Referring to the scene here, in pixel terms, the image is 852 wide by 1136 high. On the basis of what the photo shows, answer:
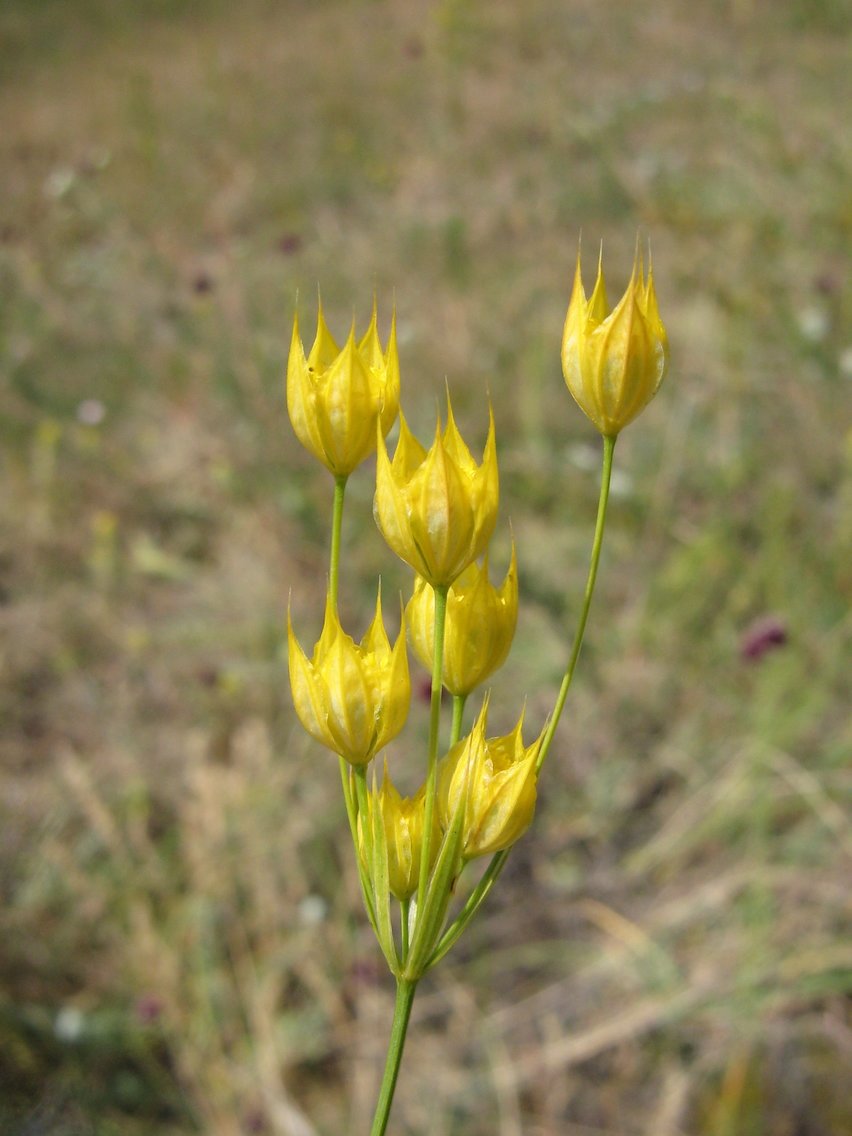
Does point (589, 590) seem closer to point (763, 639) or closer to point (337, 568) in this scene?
point (337, 568)

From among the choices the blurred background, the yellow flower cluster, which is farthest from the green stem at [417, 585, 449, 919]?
the blurred background

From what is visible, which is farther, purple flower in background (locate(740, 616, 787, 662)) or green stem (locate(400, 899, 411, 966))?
purple flower in background (locate(740, 616, 787, 662))

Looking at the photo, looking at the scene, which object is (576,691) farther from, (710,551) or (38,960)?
(38,960)

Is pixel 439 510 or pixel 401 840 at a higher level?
pixel 439 510

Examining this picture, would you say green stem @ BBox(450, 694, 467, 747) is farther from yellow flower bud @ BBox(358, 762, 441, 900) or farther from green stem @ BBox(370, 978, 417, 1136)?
green stem @ BBox(370, 978, 417, 1136)

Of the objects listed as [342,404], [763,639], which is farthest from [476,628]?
[763,639]

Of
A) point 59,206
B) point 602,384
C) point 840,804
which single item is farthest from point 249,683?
point 59,206

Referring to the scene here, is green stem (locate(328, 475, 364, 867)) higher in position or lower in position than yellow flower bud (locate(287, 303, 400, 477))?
lower
